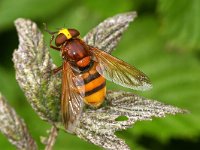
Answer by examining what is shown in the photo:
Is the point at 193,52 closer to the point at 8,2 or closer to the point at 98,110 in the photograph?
the point at 8,2

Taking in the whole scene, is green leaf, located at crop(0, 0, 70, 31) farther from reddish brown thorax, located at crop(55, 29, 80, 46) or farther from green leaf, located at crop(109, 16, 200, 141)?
reddish brown thorax, located at crop(55, 29, 80, 46)

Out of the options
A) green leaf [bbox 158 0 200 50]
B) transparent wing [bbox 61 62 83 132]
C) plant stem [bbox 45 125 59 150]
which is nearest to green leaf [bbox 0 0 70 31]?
green leaf [bbox 158 0 200 50]

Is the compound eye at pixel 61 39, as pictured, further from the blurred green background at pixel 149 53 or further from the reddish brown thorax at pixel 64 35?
the blurred green background at pixel 149 53

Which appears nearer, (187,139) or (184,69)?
(187,139)

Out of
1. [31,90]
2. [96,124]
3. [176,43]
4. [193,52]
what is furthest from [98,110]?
[193,52]

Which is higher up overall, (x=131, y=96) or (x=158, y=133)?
(x=131, y=96)

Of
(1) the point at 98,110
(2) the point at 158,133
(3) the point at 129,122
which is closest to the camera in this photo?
(3) the point at 129,122
